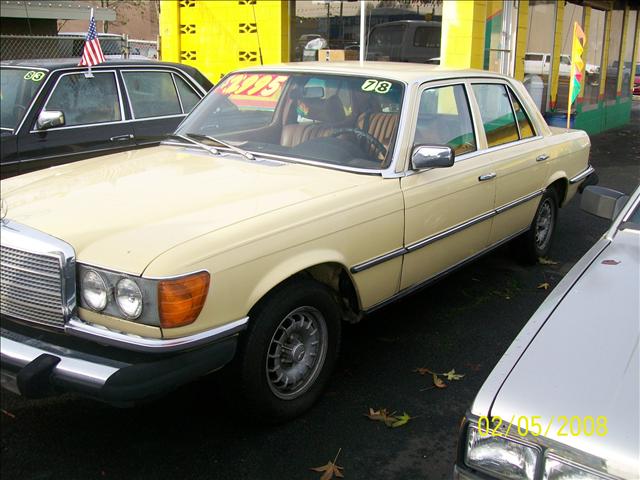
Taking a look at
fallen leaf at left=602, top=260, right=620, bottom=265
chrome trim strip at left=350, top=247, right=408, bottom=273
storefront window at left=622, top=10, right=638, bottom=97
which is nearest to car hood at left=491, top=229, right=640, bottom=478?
fallen leaf at left=602, top=260, right=620, bottom=265

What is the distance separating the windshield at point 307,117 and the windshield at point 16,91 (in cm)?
254

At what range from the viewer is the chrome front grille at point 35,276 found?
2.69 meters

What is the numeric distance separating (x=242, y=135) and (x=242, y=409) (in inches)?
73.7

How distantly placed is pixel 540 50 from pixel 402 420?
11.1 metres

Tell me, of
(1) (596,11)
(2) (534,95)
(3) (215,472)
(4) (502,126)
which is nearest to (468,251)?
(4) (502,126)

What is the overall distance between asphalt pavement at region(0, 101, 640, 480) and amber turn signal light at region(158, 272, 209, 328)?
1.70 feet

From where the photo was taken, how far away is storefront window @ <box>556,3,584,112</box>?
523 inches

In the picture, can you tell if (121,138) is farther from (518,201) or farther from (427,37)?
(427,37)

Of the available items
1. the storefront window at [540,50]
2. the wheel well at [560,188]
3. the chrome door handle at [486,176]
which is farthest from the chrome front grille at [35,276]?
the storefront window at [540,50]

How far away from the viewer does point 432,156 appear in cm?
367

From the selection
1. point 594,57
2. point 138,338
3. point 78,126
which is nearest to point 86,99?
point 78,126

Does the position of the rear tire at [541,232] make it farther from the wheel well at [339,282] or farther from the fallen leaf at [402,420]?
the fallen leaf at [402,420]

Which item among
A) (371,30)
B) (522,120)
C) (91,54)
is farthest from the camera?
(371,30)

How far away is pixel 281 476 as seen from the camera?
2947mm
